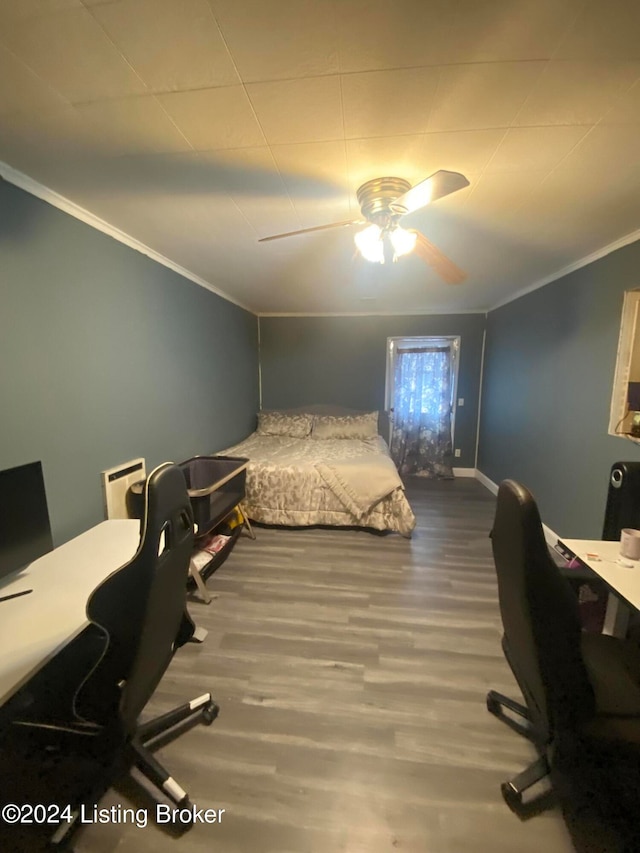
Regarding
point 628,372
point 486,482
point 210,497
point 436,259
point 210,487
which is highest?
point 436,259

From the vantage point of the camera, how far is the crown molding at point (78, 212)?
1547 millimetres

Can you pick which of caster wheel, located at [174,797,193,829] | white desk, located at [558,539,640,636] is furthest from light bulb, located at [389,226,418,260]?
caster wheel, located at [174,797,193,829]

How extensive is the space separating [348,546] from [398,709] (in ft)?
4.84

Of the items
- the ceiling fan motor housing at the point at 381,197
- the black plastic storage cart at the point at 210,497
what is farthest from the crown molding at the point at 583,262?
the black plastic storage cart at the point at 210,497

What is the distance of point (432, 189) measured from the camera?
137cm

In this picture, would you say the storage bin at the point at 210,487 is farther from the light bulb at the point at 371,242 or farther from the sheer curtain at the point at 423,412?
the sheer curtain at the point at 423,412

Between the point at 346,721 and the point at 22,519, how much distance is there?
155 centimetres

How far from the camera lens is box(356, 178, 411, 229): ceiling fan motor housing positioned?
1.60 m

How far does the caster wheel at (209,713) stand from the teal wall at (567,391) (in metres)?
2.61

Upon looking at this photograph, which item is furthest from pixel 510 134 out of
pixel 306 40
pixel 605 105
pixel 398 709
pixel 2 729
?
pixel 2 729

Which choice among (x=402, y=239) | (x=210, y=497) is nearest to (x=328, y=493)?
(x=210, y=497)

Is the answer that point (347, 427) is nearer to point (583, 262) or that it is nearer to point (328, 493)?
point (328, 493)

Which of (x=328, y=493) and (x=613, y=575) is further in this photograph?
(x=328, y=493)

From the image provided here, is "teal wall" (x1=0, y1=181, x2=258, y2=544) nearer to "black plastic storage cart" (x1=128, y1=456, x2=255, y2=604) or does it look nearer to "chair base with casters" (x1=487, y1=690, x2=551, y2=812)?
"black plastic storage cart" (x1=128, y1=456, x2=255, y2=604)
